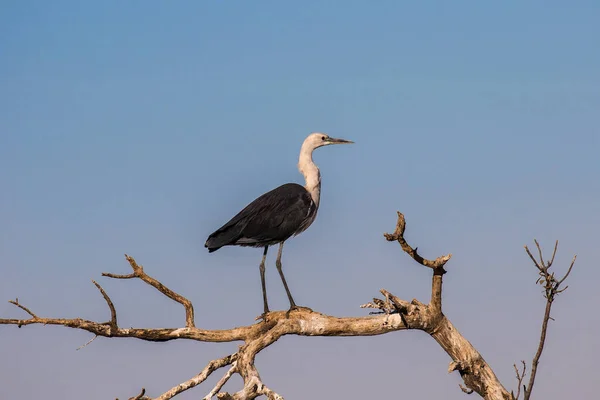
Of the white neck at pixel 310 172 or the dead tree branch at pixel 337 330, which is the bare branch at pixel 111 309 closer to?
the dead tree branch at pixel 337 330

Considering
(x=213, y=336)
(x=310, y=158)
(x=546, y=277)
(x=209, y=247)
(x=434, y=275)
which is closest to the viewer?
(x=546, y=277)

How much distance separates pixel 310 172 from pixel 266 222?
4.53 feet

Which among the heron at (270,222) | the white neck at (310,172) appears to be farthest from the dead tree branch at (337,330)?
the white neck at (310,172)

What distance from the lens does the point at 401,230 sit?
34.5ft

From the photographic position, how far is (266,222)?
13125 millimetres

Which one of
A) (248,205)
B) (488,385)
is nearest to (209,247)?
(248,205)

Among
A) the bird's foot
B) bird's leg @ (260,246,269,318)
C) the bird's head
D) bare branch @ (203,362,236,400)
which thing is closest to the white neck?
the bird's head

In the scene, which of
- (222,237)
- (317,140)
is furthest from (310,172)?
(222,237)

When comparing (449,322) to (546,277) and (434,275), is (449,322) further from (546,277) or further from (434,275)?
(546,277)

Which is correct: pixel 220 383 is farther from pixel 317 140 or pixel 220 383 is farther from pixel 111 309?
pixel 317 140

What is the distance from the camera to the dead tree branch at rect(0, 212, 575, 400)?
35.0ft

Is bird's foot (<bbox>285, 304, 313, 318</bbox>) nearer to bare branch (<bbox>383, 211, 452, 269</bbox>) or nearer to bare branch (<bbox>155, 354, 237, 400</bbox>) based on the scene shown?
bare branch (<bbox>155, 354, 237, 400</bbox>)

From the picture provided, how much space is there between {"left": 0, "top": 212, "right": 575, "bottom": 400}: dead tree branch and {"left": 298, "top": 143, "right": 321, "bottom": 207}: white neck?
242cm

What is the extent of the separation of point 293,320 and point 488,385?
254 cm
